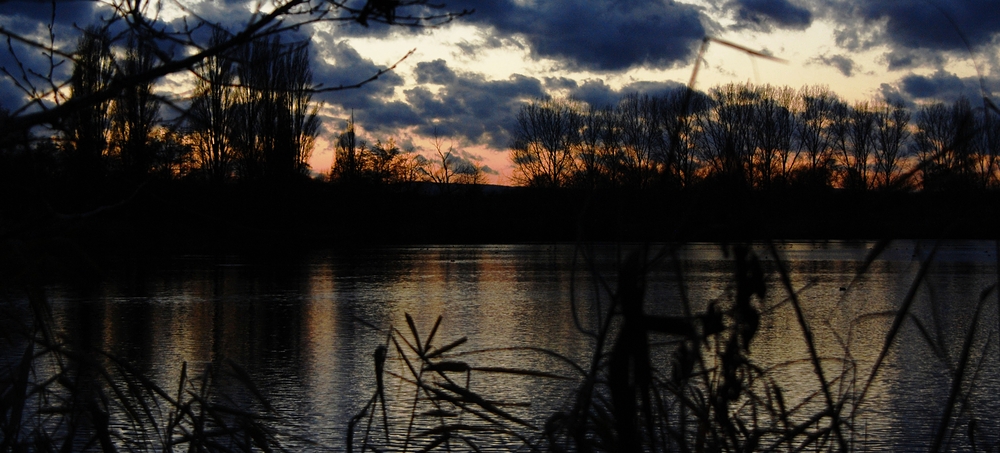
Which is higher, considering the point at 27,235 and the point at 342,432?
the point at 27,235

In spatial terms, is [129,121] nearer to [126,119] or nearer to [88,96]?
[126,119]

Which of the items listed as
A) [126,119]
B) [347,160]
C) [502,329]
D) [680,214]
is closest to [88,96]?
[680,214]

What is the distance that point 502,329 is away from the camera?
8.88m

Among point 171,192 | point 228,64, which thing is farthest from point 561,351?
point 228,64

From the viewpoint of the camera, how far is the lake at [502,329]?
4648 mm

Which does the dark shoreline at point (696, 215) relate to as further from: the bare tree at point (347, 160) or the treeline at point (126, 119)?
the bare tree at point (347, 160)

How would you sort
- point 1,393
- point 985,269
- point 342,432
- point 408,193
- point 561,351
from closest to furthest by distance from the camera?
1. point 1,393
2. point 342,432
3. point 561,351
4. point 985,269
5. point 408,193

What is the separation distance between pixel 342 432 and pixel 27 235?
7.43 ft

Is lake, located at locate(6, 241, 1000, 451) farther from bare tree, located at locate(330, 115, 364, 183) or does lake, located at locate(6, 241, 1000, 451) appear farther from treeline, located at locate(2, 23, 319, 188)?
bare tree, located at locate(330, 115, 364, 183)

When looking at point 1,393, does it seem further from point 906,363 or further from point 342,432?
point 906,363

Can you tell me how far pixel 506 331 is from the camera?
8.75 m

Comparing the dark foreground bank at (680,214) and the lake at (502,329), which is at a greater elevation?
the dark foreground bank at (680,214)

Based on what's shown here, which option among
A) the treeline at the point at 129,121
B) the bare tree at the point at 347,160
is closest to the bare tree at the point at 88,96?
the treeline at the point at 129,121

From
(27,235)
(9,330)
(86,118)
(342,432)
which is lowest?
(342,432)
